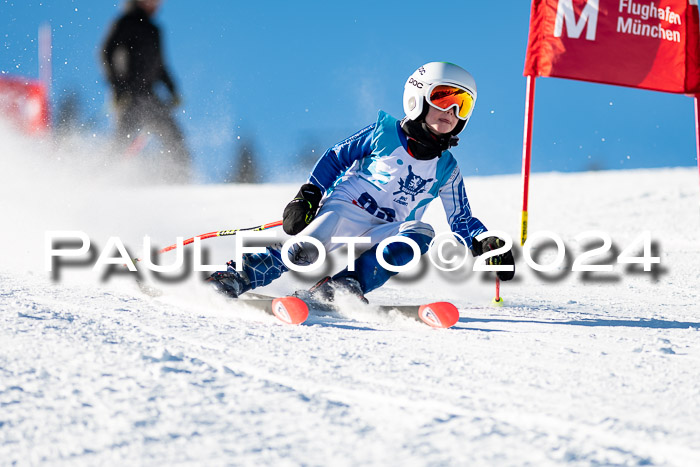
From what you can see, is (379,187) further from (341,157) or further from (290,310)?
(290,310)

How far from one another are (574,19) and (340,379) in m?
4.52

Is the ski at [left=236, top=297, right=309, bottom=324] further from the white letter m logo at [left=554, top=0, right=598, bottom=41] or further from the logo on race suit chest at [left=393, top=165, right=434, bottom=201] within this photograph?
the white letter m logo at [left=554, top=0, right=598, bottom=41]

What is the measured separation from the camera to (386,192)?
3.32m

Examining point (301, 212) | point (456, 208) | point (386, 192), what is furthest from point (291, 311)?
point (456, 208)

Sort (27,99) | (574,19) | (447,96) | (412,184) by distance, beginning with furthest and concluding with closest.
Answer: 1. (27,99)
2. (574,19)
3. (412,184)
4. (447,96)

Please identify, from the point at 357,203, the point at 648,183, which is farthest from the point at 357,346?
the point at 648,183

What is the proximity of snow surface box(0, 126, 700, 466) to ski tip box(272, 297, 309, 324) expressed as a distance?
0.16 ft

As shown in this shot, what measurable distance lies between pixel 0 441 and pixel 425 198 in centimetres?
238

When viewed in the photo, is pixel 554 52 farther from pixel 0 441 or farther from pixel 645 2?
pixel 0 441

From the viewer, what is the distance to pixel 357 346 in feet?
6.97

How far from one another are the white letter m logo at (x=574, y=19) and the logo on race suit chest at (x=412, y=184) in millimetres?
2672

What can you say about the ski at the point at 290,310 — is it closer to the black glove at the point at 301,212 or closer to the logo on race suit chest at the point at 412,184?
the black glove at the point at 301,212

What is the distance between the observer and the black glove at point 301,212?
121 inches

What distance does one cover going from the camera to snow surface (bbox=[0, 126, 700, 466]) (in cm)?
125
